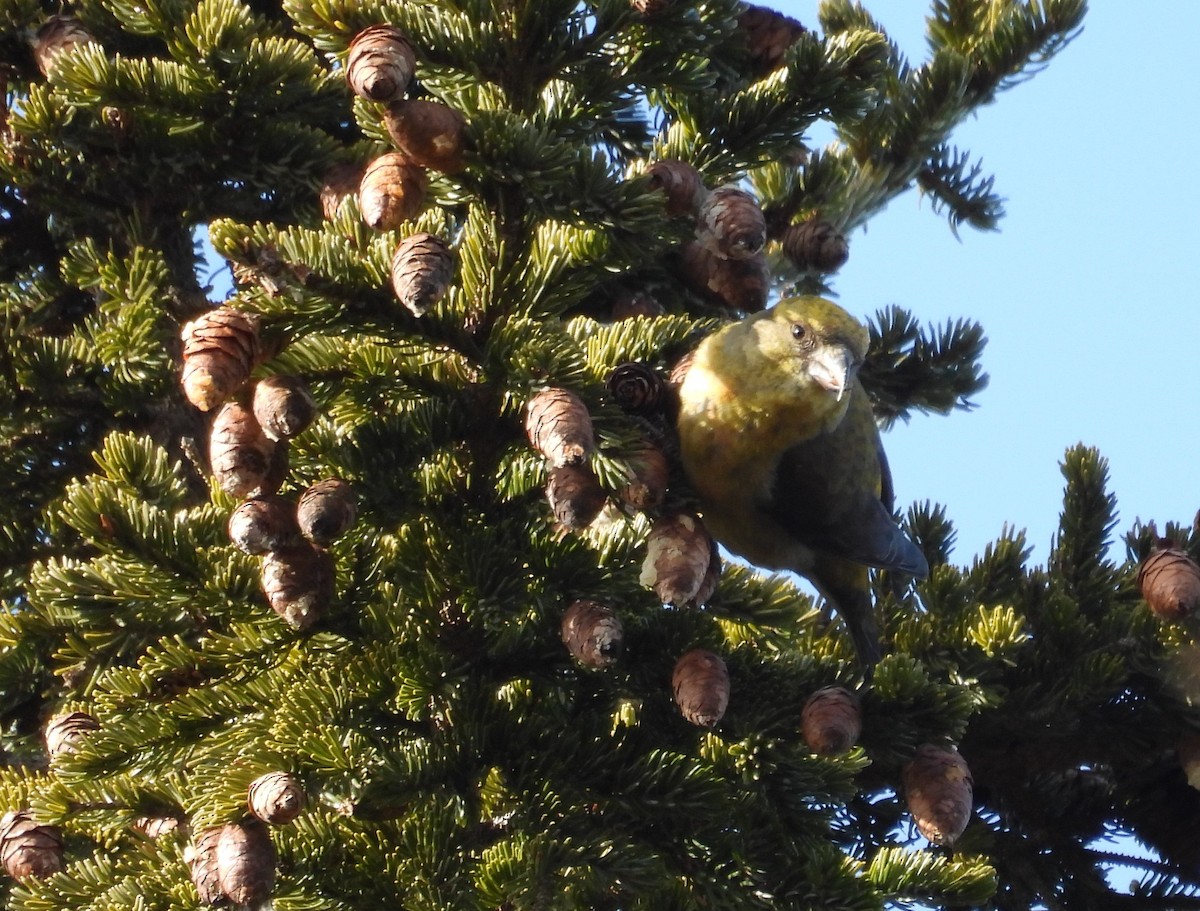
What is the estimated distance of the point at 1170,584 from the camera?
98.3 inches

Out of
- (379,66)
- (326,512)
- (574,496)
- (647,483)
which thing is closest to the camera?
(379,66)

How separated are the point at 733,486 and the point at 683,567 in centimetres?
97

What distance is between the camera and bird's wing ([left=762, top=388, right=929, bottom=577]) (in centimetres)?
307

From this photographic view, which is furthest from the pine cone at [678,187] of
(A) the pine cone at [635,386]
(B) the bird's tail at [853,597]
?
(B) the bird's tail at [853,597]

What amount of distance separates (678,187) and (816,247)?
77cm

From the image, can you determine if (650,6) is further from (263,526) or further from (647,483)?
(263,526)

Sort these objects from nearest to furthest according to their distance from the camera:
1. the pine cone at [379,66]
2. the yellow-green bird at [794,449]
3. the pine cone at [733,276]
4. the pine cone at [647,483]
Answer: the pine cone at [379,66]
the pine cone at [647,483]
the pine cone at [733,276]
the yellow-green bird at [794,449]

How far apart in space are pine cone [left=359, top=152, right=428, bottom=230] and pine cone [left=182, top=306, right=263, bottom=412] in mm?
227

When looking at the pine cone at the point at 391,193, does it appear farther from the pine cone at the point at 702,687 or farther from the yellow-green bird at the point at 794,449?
the yellow-green bird at the point at 794,449

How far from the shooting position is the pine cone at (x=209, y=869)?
1859 mm

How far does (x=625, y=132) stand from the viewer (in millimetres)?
3264

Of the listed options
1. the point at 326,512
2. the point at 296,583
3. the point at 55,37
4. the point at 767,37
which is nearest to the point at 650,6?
the point at 326,512

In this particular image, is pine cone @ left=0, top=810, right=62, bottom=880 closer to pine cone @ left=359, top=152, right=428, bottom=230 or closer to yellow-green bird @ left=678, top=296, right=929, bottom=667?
pine cone @ left=359, top=152, right=428, bottom=230

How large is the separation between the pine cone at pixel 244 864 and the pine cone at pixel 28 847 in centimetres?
44
